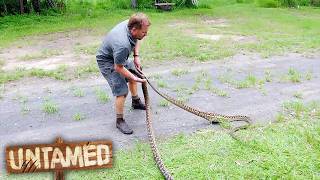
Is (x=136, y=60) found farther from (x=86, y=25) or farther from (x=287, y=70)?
(x=86, y=25)

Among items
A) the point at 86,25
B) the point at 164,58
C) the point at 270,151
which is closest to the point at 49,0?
the point at 86,25

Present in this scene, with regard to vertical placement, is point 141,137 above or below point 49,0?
below

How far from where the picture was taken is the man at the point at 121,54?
512 centimetres

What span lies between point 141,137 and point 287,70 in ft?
13.8

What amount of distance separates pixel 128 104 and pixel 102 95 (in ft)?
1.86

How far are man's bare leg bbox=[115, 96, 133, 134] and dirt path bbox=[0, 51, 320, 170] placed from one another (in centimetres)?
7

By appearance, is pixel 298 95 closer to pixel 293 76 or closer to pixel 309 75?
pixel 293 76

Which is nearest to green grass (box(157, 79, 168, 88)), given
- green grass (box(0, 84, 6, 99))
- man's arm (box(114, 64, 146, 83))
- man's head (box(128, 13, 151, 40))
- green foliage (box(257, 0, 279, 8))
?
man's arm (box(114, 64, 146, 83))

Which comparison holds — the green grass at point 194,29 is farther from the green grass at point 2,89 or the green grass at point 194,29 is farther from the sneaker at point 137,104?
the sneaker at point 137,104

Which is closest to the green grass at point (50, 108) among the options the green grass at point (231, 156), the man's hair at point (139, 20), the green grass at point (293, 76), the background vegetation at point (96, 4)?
the green grass at point (231, 156)

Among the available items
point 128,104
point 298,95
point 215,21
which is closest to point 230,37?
point 215,21

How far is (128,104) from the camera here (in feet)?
22.1

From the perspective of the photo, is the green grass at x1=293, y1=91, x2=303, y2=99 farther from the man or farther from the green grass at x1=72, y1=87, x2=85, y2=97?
the green grass at x1=72, y1=87, x2=85, y2=97

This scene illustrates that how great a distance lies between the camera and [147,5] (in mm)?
17797
